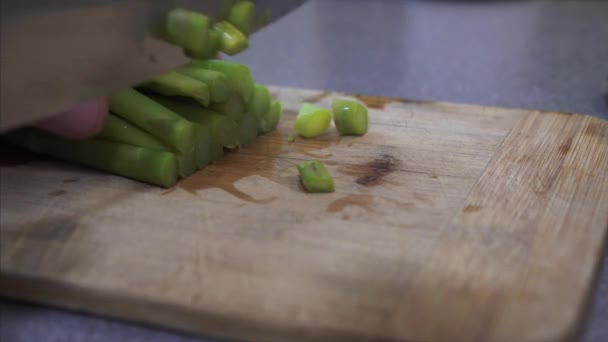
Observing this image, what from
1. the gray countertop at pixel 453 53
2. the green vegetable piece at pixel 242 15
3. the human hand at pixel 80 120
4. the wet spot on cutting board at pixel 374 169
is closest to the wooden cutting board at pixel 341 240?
the wet spot on cutting board at pixel 374 169

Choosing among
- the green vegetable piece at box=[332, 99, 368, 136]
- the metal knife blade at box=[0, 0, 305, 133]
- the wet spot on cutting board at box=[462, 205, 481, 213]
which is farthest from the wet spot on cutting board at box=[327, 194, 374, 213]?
the metal knife blade at box=[0, 0, 305, 133]

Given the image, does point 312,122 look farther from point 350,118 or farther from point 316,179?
point 316,179

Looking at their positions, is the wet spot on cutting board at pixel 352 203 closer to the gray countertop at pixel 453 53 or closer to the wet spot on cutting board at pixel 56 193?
the gray countertop at pixel 453 53

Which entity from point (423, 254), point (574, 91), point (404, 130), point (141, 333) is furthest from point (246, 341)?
point (574, 91)

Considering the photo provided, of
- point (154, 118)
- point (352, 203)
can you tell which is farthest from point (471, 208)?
point (154, 118)

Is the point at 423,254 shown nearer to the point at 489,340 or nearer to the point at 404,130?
the point at 489,340

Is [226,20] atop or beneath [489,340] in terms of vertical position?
atop
